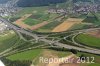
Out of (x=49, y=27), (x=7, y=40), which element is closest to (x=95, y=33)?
(x=49, y=27)

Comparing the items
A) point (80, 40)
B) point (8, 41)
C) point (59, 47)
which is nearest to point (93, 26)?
point (80, 40)

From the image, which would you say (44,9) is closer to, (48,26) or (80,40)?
(48,26)

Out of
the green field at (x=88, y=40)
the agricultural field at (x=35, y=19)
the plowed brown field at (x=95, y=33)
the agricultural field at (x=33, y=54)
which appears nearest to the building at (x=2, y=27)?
the agricultural field at (x=35, y=19)

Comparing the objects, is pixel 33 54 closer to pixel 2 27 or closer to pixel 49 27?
pixel 49 27

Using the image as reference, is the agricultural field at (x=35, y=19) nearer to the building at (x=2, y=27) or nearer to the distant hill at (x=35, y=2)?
the building at (x=2, y=27)

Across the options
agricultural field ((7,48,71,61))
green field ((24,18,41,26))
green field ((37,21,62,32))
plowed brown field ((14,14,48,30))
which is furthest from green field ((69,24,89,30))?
agricultural field ((7,48,71,61))
